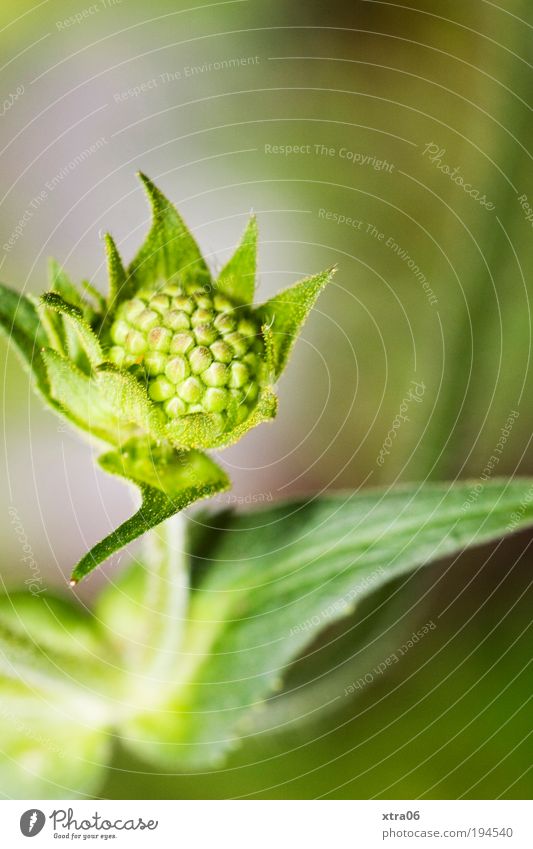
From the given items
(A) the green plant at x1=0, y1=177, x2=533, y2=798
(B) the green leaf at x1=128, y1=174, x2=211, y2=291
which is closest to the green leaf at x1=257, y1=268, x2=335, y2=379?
(A) the green plant at x1=0, y1=177, x2=533, y2=798

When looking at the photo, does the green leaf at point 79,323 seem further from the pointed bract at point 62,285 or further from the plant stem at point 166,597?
the plant stem at point 166,597

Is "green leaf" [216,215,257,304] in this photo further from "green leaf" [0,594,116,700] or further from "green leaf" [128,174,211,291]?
"green leaf" [0,594,116,700]

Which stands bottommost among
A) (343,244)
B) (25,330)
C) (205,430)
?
(205,430)

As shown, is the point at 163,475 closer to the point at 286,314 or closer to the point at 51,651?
the point at 286,314

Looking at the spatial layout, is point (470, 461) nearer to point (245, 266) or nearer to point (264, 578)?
point (264, 578)

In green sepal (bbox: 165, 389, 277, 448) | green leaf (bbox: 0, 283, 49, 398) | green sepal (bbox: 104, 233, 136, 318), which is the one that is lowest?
green sepal (bbox: 165, 389, 277, 448)

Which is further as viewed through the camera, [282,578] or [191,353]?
[282,578]

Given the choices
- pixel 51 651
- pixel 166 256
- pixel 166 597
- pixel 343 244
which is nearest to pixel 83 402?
pixel 166 256
